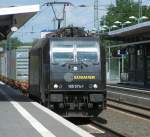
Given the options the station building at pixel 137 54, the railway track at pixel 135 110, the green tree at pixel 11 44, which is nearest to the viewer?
the railway track at pixel 135 110

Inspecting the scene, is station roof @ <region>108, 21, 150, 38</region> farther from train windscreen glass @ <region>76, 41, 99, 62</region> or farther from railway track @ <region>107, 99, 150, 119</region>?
train windscreen glass @ <region>76, 41, 99, 62</region>

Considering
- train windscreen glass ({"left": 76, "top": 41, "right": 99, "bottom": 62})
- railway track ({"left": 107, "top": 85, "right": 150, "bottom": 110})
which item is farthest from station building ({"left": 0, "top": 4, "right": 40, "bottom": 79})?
railway track ({"left": 107, "top": 85, "right": 150, "bottom": 110})

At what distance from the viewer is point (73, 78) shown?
19391 millimetres

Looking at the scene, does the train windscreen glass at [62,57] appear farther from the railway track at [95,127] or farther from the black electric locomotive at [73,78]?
the railway track at [95,127]

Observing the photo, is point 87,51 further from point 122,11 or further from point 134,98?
point 122,11

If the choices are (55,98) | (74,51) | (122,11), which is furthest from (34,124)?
(122,11)

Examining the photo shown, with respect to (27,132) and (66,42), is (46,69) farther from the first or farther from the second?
(27,132)

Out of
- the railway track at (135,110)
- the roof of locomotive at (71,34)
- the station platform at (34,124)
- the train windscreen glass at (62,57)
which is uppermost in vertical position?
the roof of locomotive at (71,34)

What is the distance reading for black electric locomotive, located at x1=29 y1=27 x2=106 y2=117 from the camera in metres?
19.3

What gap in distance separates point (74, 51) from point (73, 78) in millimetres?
1081

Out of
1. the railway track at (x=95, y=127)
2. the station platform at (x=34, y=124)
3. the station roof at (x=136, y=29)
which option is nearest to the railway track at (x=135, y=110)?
the railway track at (x=95, y=127)

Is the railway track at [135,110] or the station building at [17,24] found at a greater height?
the station building at [17,24]

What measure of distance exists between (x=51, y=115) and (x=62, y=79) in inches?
146

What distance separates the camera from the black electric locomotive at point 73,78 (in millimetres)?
19344
